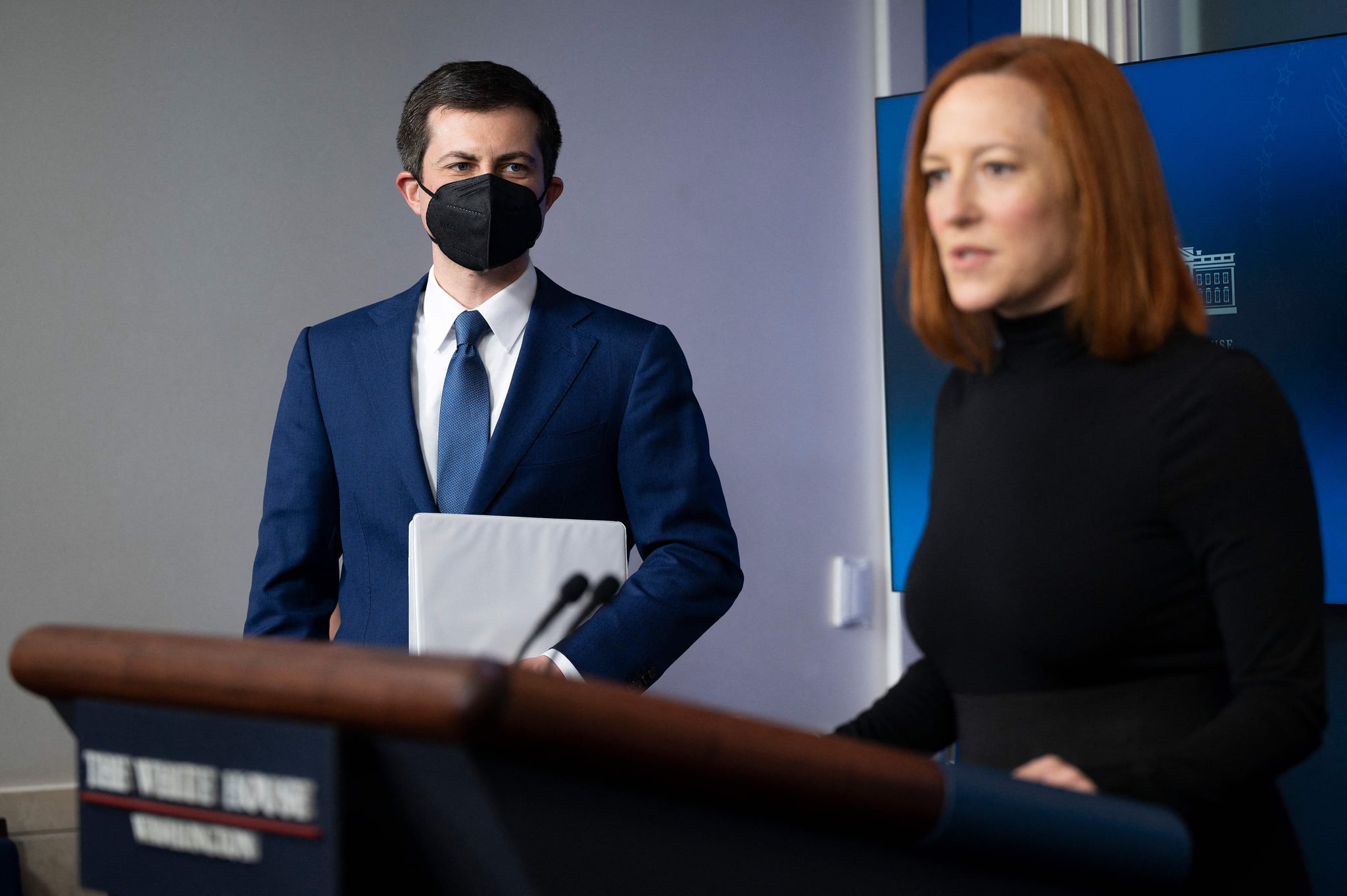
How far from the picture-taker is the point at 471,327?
1.92 metres

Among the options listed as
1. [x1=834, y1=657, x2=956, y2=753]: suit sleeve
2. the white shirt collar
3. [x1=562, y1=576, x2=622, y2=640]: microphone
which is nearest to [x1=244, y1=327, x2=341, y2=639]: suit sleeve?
the white shirt collar

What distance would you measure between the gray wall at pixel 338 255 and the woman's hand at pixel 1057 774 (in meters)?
2.44

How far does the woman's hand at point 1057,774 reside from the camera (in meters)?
0.82

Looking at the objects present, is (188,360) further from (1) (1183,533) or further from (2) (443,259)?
(1) (1183,533)

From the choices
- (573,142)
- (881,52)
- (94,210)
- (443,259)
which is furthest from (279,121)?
(881,52)

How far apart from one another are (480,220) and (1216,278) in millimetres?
1385

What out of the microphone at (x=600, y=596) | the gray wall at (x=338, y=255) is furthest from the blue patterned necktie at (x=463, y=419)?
the gray wall at (x=338, y=255)

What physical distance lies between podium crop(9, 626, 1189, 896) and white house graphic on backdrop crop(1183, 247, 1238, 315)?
5.96ft

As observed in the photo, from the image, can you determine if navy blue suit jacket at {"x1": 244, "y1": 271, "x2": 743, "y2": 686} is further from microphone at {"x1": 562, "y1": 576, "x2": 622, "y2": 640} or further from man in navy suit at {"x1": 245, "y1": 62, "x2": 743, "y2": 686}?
microphone at {"x1": 562, "y1": 576, "x2": 622, "y2": 640}

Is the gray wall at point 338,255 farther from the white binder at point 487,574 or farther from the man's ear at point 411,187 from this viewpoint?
the white binder at point 487,574

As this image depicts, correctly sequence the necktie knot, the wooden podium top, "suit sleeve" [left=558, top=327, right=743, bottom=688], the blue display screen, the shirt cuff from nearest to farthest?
the wooden podium top < the shirt cuff < "suit sleeve" [left=558, top=327, right=743, bottom=688] < the necktie knot < the blue display screen

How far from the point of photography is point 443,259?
1.96 metres

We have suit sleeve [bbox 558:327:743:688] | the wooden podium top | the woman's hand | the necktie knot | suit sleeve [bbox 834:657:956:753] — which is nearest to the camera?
the wooden podium top

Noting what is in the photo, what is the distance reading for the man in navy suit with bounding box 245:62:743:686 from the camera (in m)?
1.84
